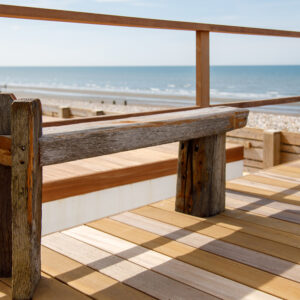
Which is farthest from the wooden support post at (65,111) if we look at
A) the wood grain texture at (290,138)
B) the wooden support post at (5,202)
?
the wooden support post at (5,202)

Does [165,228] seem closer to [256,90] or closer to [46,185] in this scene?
[46,185]

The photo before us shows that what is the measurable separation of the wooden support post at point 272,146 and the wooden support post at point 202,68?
2.50 metres

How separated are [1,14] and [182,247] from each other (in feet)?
4.33

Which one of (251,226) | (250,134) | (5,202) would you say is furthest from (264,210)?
(250,134)

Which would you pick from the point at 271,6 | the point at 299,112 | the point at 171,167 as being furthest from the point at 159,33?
the point at 171,167

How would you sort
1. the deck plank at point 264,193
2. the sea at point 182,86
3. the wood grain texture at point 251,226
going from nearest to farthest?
1. the wood grain texture at point 251,226
2. the deck plank at point 264,193
3. the sea at point 182,86

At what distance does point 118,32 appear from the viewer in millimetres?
63156

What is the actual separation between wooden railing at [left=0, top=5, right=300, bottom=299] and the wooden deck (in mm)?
125

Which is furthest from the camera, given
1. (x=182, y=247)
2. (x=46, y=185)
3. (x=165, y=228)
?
(x=46, y=185)

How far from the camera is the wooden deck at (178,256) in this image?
174 centimetres

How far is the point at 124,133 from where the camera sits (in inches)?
74.6

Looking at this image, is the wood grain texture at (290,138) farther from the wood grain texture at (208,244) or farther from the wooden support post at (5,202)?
the wooden support post at (5,202)

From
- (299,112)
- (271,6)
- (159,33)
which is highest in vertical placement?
(271,6)

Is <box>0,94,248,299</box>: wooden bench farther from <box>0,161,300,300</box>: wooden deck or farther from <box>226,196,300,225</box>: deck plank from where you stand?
<box>226,196,300,225</box>: deck plank
